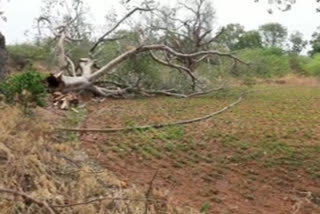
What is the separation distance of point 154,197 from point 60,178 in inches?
39.0

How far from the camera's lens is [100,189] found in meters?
5.73

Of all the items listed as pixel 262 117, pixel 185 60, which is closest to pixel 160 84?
pixel 185 60

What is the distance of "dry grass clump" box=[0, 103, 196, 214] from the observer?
496 centimetres

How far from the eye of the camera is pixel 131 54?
14.1 metres

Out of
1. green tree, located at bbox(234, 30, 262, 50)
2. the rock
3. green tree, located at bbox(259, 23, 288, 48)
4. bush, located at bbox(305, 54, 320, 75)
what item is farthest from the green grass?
green tree, located at bbox(259, 23, 288, 48)

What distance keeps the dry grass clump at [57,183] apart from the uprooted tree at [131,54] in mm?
6290

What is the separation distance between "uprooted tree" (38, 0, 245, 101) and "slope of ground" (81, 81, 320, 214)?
1.11 metres

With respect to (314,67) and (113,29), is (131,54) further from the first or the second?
(314,67)

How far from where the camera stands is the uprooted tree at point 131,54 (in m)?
14.0

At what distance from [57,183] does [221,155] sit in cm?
340

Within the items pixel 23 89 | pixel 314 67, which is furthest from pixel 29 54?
pixel 314 67

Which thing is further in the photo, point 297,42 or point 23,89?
point 297,42

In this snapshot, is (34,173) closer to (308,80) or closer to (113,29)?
(113,29)

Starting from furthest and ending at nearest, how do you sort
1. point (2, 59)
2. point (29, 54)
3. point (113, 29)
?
point (29, 54)
point (113, 29)
point (2, 59)
